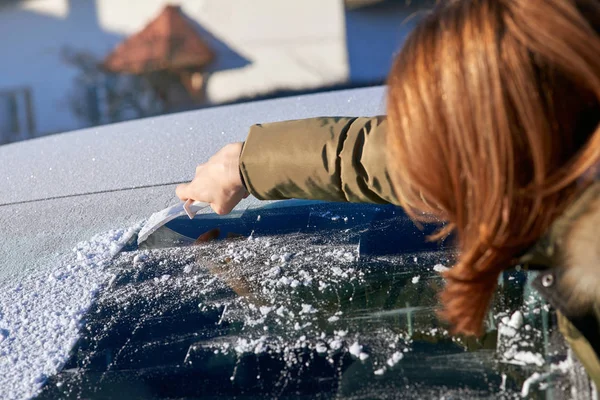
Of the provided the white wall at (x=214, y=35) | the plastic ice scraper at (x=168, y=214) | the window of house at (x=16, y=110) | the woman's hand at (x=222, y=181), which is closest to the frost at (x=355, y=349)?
the woman's hand at (x=222, y=181)

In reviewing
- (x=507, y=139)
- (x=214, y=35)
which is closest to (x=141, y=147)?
(x=507, y=139)

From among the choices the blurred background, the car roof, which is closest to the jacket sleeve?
the car roof

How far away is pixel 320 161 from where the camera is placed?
1.22 meters

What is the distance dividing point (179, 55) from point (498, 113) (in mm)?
14590

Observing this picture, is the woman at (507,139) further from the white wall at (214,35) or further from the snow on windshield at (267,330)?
the white wall at (214,35)

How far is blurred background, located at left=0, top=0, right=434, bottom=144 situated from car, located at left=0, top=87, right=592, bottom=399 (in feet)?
40.7

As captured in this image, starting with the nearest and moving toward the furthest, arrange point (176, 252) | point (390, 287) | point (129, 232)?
point (390, 287) → point (176, 252) → point (129, 232)

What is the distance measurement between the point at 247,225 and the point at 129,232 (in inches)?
10.1

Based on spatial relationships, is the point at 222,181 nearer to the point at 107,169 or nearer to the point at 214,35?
the point at 107,169

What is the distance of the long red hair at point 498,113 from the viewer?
Answer: 785 mm

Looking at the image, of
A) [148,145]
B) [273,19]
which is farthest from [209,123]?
[273,19]

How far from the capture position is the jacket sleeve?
3.91 feet

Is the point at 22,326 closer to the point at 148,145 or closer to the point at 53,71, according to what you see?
the point at 148,145

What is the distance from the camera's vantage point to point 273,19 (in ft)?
49.0
